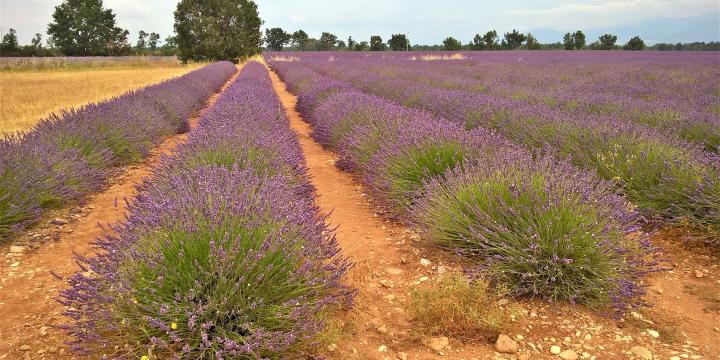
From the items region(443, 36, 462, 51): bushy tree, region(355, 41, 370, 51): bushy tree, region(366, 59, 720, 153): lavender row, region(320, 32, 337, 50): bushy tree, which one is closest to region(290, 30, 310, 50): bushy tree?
region(320, 32, 337, 50): bushy tree

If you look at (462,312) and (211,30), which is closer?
(462,312)

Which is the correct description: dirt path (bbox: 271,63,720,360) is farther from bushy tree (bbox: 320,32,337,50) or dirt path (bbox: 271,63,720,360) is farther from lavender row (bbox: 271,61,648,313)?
bushy tree (bbox: 320,32,337,50)

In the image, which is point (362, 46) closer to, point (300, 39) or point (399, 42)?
point (399, 42)

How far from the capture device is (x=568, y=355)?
218cm

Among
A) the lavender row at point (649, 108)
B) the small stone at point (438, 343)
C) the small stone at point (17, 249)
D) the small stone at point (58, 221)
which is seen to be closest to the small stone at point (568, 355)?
the small stone at point (438, 343)

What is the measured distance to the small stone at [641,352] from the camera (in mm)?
2151

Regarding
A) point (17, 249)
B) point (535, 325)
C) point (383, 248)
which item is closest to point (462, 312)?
point (535, 325)

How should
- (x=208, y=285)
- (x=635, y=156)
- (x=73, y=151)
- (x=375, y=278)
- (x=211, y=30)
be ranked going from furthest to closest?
(x=211, y=30) < (x=73, y=151) < (x=635, y=156) < (x=375, y=278) < (x=208, y=285)

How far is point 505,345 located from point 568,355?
273 millimetres

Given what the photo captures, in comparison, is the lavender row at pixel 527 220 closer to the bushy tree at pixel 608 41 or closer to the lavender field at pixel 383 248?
the lavender field at pixel 383 248

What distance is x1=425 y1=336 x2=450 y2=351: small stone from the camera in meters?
2.27

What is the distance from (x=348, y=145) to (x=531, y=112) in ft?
7.90

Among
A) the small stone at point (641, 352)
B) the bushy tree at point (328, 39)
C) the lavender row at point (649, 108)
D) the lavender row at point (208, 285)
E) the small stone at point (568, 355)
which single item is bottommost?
the small stone at point (568, 355)

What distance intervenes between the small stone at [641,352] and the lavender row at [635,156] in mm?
1523
